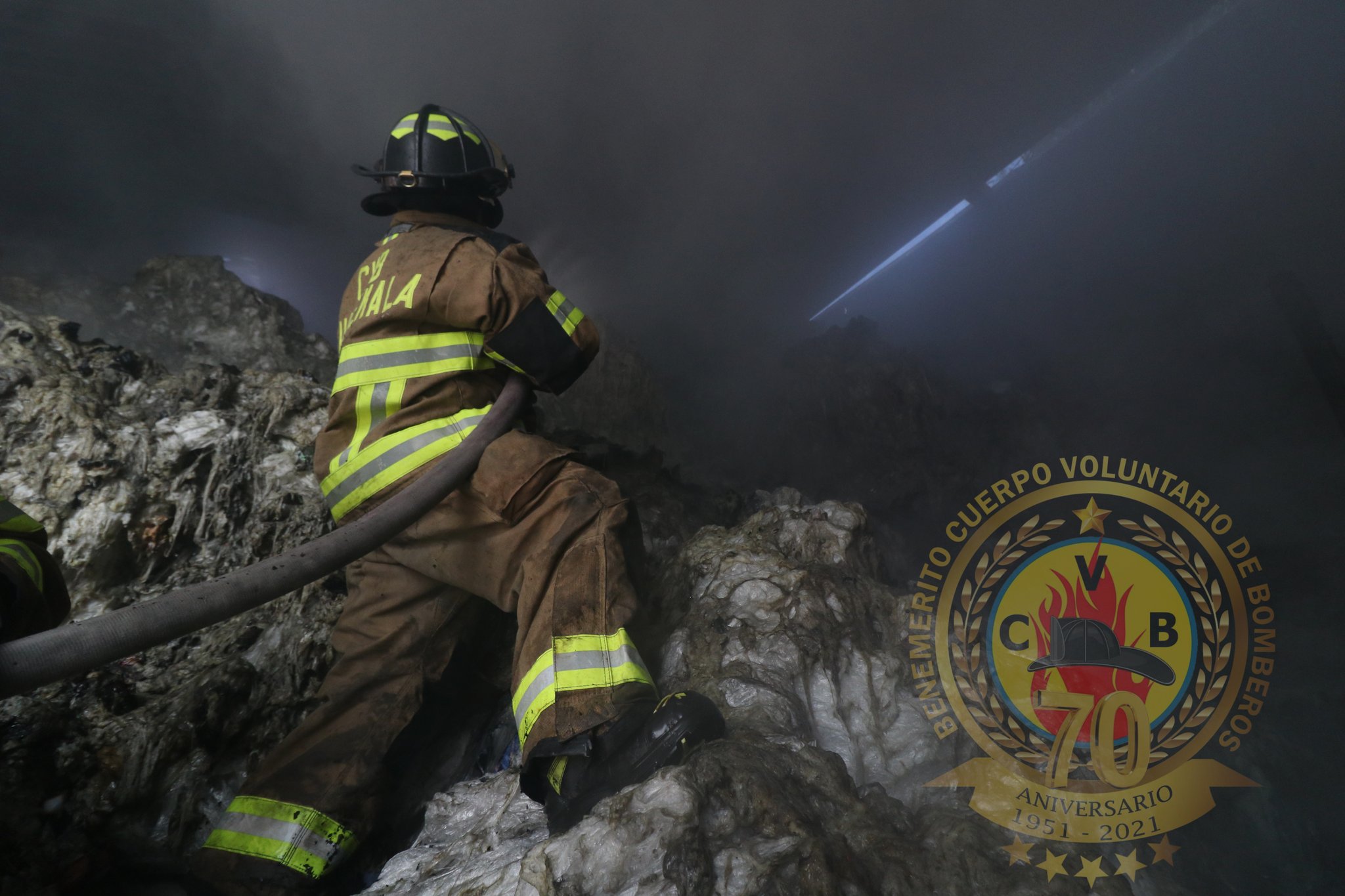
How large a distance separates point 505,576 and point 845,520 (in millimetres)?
1352

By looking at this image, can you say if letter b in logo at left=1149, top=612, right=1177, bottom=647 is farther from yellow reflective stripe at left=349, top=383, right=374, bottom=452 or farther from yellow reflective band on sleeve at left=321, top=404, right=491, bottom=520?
yellow reflective stripe at left=349, top=383, right=374, bottom=452

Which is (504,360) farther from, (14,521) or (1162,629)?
(1162,629)

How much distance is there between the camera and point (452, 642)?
1543mm

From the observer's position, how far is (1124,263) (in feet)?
13.9

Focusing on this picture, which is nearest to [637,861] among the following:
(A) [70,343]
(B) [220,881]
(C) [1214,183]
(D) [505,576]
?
(D) [505,576]

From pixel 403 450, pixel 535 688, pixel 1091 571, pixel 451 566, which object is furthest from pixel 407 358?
pixel 1091 571

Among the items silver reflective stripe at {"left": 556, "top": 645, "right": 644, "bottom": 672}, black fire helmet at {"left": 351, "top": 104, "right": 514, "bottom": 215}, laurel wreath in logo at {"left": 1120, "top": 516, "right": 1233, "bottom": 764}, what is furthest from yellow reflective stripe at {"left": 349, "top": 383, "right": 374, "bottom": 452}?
laurel wreath in logo at {"left": 1120, "top": 516, "right": 1233, "bottom": 764}

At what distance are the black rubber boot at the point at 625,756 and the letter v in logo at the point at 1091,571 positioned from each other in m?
0.80

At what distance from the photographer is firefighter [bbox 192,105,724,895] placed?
3.38ft

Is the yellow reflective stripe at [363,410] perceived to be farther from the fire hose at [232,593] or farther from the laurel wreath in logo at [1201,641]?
the laurel wreath in logo at [1201,641]

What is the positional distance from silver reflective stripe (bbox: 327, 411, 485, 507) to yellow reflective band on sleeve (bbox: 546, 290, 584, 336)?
0.36 m

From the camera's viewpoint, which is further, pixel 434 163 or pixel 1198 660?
pixel 434 163

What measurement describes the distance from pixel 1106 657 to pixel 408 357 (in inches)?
71.5

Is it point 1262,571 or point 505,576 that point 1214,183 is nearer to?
point 1262,571
